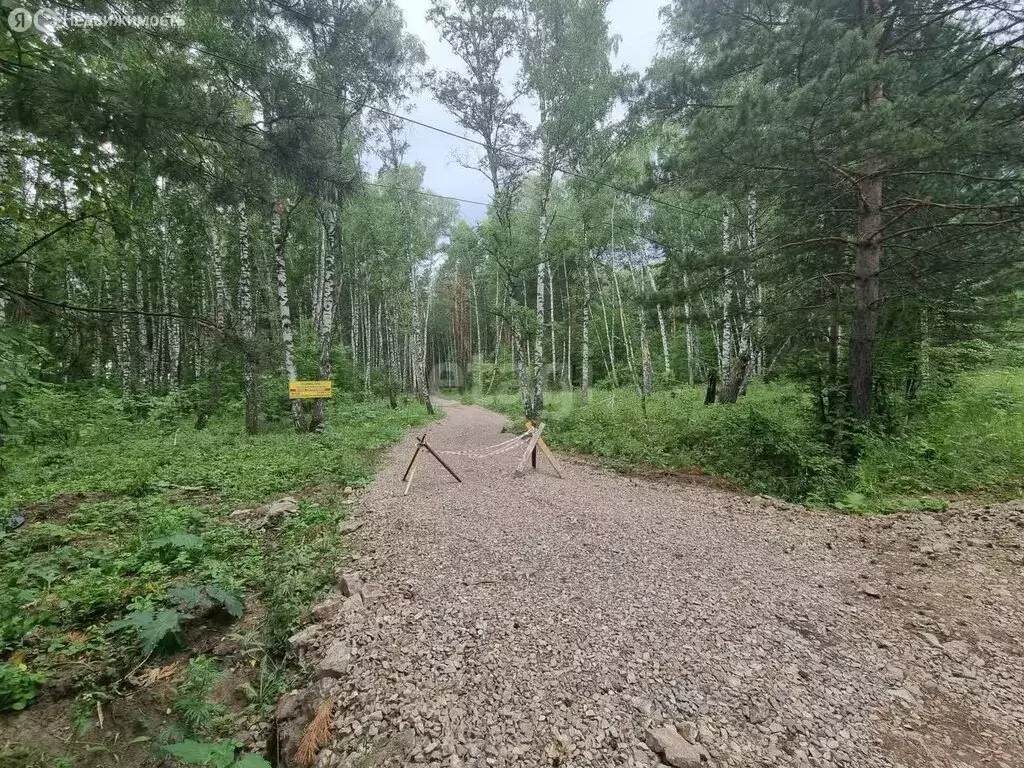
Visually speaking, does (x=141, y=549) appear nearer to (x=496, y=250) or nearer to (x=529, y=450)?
(x=529, y=450)

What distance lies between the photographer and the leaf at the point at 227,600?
3150mm

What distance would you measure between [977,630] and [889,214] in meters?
6.30

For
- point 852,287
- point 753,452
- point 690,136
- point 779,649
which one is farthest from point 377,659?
point 852,287

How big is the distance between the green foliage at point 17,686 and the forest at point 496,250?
0.02 meters

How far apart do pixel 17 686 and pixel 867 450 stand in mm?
8584

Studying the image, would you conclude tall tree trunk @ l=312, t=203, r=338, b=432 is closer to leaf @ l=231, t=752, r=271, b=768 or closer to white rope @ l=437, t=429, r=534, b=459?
white rope @ l=437, t=429, r=534, b=459

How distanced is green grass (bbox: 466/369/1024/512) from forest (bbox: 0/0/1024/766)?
0.17 feet

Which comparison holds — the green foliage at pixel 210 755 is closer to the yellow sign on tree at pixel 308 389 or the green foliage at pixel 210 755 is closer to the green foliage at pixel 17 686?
the green foliage at pixel 17 686

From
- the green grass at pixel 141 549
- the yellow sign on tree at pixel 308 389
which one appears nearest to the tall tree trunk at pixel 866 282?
the green grass at pixel 141 549

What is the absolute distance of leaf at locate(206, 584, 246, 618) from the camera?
315 cm

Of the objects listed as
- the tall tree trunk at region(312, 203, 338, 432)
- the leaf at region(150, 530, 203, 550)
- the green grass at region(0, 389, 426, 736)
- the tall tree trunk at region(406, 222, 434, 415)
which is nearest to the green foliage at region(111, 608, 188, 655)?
the green grass at region(0, 389, 426, 736)

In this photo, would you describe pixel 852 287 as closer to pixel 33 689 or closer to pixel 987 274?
pixel 987 274

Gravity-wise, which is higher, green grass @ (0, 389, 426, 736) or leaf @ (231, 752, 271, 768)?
green grass @ (0, 389, 426, 736)

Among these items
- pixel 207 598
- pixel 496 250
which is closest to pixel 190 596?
pixel 207 598
